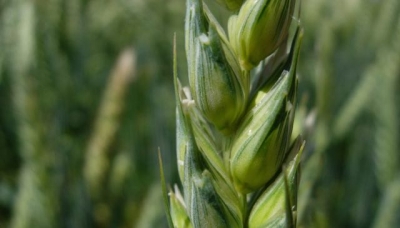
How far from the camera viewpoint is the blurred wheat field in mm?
722

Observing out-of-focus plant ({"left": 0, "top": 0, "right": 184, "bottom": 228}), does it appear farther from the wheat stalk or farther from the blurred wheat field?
the wheat stalk

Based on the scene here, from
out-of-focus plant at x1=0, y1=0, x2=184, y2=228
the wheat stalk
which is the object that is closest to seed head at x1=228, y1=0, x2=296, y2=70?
the wheat stalk

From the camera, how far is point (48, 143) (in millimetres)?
743

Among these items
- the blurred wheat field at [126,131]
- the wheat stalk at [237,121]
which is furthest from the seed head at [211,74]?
the blurred wheat field at [126,131]

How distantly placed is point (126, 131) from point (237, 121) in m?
0.73

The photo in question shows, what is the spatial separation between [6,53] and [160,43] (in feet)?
1.33

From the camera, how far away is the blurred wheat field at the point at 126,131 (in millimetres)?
722

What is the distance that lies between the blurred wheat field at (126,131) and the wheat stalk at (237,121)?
17 centimetres

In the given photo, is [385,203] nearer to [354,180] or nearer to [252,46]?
[354,180]

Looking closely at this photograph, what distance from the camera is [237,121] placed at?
1.12ft

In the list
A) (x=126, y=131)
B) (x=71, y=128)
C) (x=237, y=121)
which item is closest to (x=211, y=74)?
(x=237, y=121)

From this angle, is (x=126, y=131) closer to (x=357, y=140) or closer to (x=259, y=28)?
(x=357, y=140)

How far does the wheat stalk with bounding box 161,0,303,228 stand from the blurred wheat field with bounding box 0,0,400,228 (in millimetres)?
166

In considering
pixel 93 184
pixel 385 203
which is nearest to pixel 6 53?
pixel 93 184
